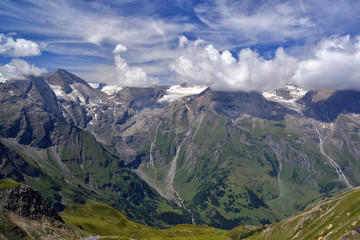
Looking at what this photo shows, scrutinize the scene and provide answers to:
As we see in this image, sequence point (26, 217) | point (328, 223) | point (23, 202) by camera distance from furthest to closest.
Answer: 1. point (328, 223)
2. point (23, 202)
3. point (26, 217)

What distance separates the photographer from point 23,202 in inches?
5630

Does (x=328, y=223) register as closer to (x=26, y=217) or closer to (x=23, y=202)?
(x=26, y=217)

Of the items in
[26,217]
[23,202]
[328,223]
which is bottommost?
[328,223]

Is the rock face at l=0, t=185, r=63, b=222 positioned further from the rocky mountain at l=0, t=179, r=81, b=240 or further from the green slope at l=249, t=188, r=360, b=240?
the green slope at l=249, t=188, r=360, b=240

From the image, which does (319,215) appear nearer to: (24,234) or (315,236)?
(315,236)

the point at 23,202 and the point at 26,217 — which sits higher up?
the point at 23,202

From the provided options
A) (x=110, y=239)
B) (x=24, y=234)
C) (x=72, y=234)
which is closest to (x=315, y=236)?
(x=110, y=239)

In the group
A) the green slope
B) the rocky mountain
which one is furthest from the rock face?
the green slope

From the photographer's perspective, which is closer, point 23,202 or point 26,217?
point 26,217

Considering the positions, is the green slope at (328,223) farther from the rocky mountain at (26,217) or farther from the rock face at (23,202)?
the rock face at (23,202)

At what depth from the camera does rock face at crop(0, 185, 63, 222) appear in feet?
455

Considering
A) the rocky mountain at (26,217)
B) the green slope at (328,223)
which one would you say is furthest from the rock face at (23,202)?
the green slope at (328,223)

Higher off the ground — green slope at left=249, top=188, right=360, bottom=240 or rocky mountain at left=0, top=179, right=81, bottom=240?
rocky mountain at left=0, top=179, right=81, bottom=240

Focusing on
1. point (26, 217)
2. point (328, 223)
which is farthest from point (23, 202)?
point (328, 223)
